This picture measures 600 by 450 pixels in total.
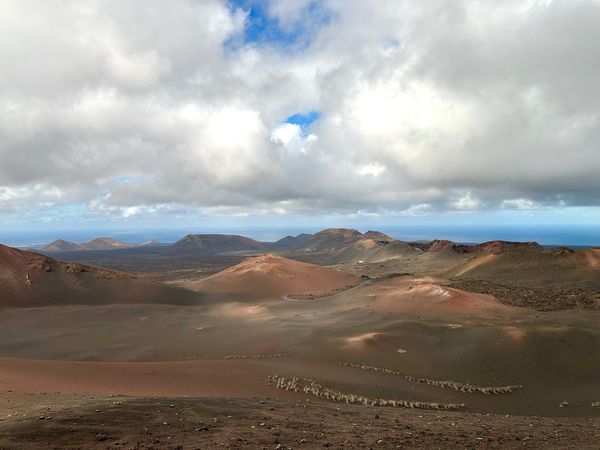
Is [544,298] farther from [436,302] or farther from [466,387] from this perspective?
[466,387]

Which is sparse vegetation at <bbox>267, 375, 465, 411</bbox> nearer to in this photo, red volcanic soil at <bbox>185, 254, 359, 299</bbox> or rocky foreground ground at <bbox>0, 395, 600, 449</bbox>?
rocky foreground ground at <bbox>0, 395, 600, 449</bbox>

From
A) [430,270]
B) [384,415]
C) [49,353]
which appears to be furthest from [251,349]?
[430,270]

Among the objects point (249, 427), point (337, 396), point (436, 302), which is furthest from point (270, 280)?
point (249, 427)

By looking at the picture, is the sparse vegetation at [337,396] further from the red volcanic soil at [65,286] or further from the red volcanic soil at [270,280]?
the red volcanic soil at [270,280]

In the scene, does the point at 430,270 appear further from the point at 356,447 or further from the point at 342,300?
the point at 356,447

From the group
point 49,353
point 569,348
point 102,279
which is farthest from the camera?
point 102,279

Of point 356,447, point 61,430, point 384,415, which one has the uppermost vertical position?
point 61,430

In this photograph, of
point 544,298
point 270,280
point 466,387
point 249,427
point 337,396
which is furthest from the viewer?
point 270,280
